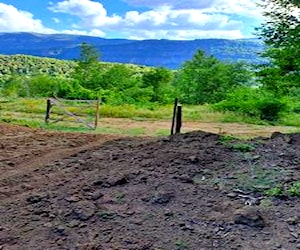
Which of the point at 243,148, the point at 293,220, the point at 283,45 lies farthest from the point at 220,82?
the point at 293,220

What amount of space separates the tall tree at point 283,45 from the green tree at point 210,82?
21.9 metres

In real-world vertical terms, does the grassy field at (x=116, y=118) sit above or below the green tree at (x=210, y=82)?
below

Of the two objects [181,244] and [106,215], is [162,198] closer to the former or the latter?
[106,215]

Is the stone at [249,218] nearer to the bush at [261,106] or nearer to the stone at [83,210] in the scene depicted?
the stone at [83,210]

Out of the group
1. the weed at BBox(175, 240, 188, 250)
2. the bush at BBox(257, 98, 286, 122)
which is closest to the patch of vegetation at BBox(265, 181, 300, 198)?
the weed at BBox(175, 240, 188, 250)

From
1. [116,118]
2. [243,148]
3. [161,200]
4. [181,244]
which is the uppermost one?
[243,148]

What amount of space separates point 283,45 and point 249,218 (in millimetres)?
11138

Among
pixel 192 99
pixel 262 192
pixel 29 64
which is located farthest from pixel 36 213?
pixel 29 64

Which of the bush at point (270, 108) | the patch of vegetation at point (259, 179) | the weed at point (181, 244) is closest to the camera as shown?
the weed at point (181, 244)

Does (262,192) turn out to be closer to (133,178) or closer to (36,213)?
(133,178)

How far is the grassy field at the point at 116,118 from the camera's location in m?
17.7

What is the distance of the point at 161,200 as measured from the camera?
549cm

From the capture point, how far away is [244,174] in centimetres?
613

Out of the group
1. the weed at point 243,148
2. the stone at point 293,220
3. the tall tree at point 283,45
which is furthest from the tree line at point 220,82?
the stone at point 293,220
